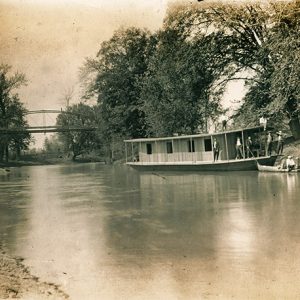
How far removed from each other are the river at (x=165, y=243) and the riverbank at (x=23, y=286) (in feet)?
0.61

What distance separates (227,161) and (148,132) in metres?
9.83

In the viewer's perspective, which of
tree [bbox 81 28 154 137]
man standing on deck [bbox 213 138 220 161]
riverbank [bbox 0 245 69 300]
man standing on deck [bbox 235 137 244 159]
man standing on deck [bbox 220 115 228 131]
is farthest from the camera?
tree [bbox 81 28 154 137]

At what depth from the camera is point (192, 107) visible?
26719mm

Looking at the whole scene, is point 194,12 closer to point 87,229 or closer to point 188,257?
point 87,229

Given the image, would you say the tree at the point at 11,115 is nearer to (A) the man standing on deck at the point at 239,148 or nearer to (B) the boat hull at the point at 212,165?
(B) the boat hull at the point at 212,165

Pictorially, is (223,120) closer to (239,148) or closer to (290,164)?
(239,148)

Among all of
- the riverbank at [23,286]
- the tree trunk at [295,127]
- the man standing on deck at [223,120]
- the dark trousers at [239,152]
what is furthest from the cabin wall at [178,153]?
the riverbank at [23,286]

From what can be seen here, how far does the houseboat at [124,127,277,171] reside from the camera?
22586 mm

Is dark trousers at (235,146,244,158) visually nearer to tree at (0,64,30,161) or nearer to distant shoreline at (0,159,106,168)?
tree at (0,64,30,161)

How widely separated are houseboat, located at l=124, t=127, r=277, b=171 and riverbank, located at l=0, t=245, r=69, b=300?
662 inches

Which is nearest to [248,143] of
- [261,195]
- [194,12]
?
Result: [194,12]

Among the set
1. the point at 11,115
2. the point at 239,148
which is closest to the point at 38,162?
the point at 11,115

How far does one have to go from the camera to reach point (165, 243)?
322 inches

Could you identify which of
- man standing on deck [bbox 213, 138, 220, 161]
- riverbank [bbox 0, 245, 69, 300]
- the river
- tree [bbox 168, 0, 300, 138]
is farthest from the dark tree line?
riverbank [bbox 0, 245, 69, 300]
